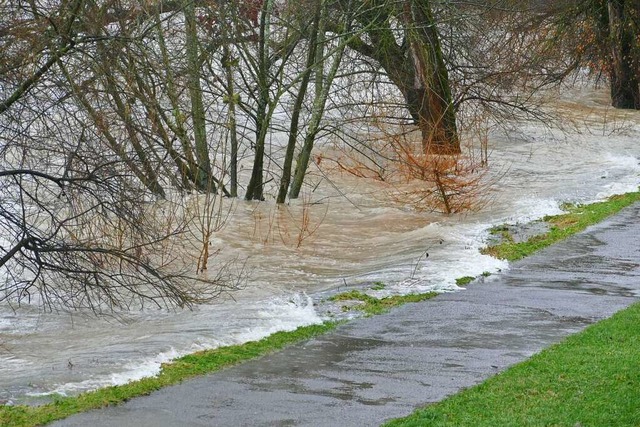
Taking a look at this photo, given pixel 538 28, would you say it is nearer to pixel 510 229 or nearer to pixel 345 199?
pixel 345 199

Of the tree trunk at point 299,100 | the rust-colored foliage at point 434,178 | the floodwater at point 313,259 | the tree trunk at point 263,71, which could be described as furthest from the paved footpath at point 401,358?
the tree trunk at point 263,71

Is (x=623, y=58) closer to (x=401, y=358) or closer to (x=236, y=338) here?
(x=236, y=338)

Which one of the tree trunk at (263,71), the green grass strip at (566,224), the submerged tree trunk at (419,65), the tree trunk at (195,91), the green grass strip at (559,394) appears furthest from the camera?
the submerged tree trunk at (419,65)

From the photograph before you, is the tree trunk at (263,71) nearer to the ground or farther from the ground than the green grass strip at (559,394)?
farther from the ground

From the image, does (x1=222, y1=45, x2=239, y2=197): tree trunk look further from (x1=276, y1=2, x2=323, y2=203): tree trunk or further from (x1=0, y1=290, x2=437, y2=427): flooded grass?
(x1=0, y1=290, x2=437, y2=427): flooded grass

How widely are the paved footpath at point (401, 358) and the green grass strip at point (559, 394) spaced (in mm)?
343

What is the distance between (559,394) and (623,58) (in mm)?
27524

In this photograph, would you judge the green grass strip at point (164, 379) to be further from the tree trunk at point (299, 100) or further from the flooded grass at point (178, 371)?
the tree trunk at point (299, 100)

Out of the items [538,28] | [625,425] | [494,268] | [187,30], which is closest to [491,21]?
[538,28]

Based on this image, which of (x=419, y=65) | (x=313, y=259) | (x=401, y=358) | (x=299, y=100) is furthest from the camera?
(x=419, y=65)

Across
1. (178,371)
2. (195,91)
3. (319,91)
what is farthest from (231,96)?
(178,371)

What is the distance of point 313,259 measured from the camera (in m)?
15.8

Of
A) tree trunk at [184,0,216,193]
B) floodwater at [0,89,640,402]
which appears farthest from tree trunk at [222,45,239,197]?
floodwater at [0,89,640,402]

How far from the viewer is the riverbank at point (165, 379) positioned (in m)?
7.43
